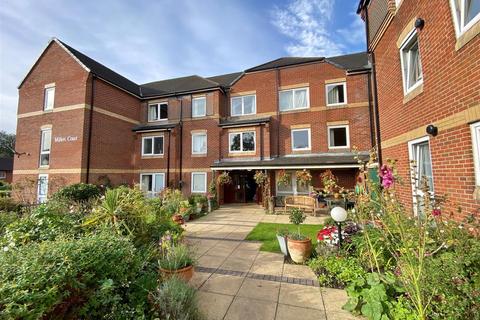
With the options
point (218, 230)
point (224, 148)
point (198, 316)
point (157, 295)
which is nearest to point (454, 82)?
point (198, 316)

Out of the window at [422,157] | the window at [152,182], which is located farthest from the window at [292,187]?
the window at [152,182]

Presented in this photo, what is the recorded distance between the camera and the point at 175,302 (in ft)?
9.23

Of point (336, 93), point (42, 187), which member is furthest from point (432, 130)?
point (42, 187)

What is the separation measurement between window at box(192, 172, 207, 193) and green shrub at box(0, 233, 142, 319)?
43.7 ft

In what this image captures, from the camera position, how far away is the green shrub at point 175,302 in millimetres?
2797

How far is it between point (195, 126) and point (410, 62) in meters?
14.0

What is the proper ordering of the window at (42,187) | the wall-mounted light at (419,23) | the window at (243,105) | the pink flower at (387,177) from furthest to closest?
the window at (243,105), the window at (42,187), the wall-mounted light at (419,23), the pink flower at (387,177)

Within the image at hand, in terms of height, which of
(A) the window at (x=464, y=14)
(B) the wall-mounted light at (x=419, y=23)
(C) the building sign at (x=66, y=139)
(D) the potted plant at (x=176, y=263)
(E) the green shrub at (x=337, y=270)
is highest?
(B) the wall-mounted light at (x=419, y=23)

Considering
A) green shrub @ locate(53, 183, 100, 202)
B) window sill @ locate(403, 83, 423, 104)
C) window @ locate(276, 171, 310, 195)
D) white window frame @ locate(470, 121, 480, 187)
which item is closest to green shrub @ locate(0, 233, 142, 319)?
white window frame @ locate(470, 121, 480, 187)

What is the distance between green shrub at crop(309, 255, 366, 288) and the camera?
13.3ft

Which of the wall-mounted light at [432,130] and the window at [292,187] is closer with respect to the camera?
the wall-mounted light at [432,130]

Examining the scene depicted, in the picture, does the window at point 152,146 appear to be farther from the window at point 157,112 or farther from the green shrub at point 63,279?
the green shrub at point 63,279

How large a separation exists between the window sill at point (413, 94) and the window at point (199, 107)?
13587 mm

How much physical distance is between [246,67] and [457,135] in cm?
1571
